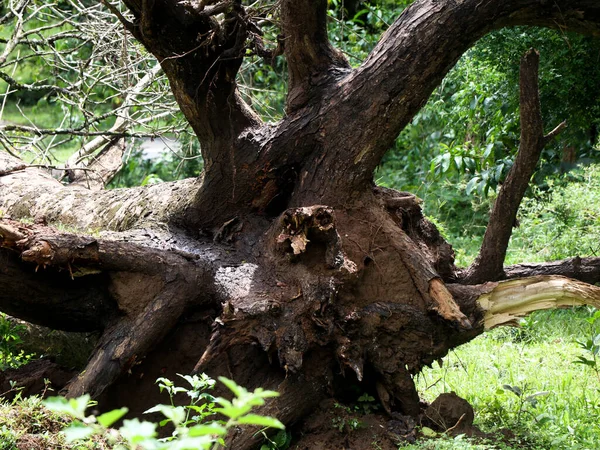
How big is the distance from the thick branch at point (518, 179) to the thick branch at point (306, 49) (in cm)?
110

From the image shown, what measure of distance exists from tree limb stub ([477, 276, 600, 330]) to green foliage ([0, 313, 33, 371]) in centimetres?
281

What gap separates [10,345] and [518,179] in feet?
11.3

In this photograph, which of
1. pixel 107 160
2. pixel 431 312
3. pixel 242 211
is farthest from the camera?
pixel 107 160

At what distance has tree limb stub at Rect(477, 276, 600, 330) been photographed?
4012 millimetres

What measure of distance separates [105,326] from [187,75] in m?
1.46

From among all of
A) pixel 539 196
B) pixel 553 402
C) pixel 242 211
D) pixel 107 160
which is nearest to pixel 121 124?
pixel 107 160

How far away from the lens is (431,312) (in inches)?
154

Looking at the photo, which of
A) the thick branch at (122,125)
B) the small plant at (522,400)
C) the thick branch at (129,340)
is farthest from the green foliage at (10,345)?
the small plant at (522,400)

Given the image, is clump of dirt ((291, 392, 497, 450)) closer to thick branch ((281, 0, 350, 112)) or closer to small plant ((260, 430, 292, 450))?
small plant ((260, 430, 292, 450))

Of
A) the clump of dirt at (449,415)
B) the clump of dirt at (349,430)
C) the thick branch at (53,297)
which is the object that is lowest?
the clump of dirt at (349,430)

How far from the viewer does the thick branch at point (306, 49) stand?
410 cm

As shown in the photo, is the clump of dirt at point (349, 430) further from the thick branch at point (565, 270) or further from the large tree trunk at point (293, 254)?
the thick branch at point (565, 270)

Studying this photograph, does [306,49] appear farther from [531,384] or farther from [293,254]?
[531,384]

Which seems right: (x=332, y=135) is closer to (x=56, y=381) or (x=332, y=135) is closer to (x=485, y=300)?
(x=485, y=300)
